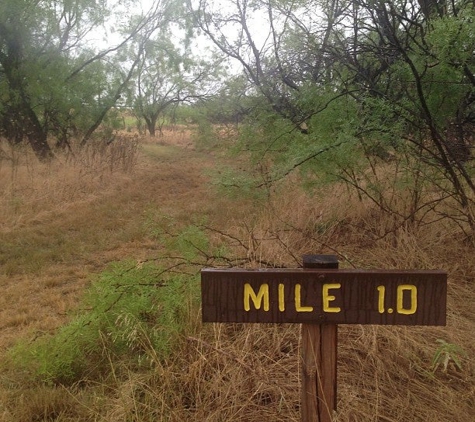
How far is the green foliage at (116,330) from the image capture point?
2.99 metres

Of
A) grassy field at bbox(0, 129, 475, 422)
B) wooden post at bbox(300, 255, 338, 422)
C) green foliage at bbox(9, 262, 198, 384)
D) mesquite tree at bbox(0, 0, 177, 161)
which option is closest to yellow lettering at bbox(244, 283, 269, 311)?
wooden post at bbox(300, 255, 338, 422)

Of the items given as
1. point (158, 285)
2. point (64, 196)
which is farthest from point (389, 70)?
point (64, 196)

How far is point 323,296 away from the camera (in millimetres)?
1675

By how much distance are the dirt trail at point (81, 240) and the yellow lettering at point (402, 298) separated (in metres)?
2.75

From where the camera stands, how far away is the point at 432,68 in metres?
4.16

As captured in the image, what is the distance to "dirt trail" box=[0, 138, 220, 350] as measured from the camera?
4.33 m

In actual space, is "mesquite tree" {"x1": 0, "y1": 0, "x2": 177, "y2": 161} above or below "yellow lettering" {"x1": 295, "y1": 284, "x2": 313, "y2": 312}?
above

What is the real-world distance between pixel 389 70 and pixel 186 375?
3527 mm

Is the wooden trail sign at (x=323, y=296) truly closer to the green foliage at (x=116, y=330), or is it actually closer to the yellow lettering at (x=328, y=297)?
the yellow lettering at (x=328, y=297)

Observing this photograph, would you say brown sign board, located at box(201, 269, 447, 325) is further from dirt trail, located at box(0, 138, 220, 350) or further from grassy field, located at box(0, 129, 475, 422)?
dirt trail, located at box(0, 138, 220, 350)

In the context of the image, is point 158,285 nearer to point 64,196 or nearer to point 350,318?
point 350,318

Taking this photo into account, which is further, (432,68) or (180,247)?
(432,68)

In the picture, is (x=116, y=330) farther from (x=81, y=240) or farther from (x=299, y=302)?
(x=81, y=240)

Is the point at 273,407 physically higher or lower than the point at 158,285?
lower
